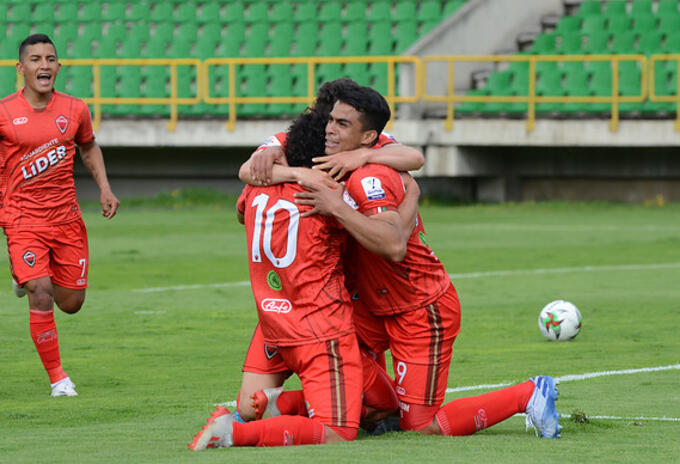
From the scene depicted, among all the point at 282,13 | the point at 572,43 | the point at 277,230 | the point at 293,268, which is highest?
the point at 282,13

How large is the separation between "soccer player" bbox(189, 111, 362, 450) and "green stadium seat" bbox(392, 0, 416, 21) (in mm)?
18866

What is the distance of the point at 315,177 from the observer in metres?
5.07

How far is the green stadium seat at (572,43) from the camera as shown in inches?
876

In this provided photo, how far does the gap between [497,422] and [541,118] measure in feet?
→ 54.1

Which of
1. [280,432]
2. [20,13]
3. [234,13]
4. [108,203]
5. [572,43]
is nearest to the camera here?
[280,432]

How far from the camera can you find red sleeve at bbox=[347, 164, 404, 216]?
16.7 feet

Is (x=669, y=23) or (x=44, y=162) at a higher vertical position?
(x=669, y=23)

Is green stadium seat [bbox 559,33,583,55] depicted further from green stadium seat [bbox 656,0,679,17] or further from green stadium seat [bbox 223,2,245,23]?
green stadium seat [bbox 223,2,245,23]

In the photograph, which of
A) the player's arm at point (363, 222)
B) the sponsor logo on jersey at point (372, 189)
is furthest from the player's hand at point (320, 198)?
the sponsor logo on jersey at point (372, 189)

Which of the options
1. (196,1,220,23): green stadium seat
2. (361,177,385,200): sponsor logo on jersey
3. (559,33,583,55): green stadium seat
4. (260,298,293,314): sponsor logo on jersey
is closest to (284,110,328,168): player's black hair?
(361,177,385,200): sponsor logo on jersey

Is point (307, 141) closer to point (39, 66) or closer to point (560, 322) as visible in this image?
point (39, 66)

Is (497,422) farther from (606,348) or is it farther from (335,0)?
(335,0)

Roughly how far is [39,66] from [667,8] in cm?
1727

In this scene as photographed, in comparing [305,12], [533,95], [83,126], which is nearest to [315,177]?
[83,126]
